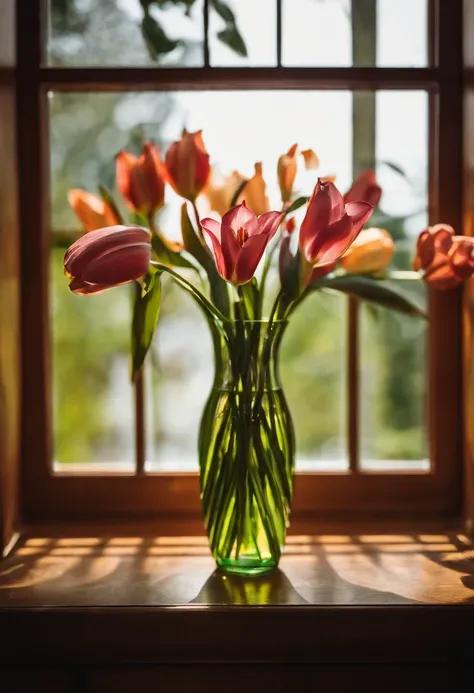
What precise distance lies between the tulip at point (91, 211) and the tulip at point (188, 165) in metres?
0.12

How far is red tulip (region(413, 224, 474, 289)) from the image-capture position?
1048 mm

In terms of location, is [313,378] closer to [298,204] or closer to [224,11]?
[224,11]

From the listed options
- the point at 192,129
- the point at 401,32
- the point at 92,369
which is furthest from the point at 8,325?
the point at 92,369

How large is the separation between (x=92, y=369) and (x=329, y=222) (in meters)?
2.21

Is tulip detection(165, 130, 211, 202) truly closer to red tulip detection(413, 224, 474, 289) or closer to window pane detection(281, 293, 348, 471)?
red tulip detection(413, 224, 474, 289)

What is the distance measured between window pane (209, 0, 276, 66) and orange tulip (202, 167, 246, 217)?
0.93 ft

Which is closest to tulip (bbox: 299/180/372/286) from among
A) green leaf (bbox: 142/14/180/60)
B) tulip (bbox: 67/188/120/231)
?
tulip (bbox: 67/188/120/231)

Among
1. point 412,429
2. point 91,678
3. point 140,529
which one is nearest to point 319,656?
point 91,678

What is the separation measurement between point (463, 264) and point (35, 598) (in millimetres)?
714

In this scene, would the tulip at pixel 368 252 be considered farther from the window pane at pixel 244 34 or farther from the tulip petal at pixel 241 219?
the window pane at pixel 244 34

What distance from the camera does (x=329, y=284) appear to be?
3.65ft

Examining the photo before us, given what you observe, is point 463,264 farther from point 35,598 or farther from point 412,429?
point 412,429

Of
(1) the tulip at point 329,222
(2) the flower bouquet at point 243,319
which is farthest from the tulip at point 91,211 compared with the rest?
(1) the tulip at point 329,222

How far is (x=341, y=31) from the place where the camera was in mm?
1322
